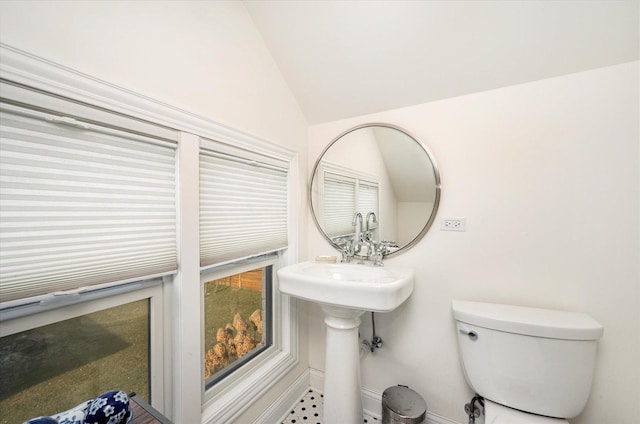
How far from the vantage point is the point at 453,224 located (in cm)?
141

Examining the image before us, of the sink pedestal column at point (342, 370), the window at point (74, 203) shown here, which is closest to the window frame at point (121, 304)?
the window at point (74, 203)

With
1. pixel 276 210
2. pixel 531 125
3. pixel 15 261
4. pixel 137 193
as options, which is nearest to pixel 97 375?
pixel 15 261

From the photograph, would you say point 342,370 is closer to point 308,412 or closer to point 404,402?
point 404,402

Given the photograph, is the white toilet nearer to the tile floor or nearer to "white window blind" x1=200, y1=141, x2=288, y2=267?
the tile floor

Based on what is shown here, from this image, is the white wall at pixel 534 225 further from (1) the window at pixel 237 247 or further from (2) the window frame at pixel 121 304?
(2) the window frame at pixel 121 304

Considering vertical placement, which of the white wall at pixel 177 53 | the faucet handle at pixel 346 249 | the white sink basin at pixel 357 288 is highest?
the white wall at pixel 177 53

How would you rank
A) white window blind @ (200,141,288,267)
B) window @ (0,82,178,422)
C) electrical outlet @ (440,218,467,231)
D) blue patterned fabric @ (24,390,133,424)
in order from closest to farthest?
blue patterned fabric @ (24,390,133,424)
window @ (0,82,178,422)
white window blind @ (200,141,288,267)
electrical outlet @ (440,218,467,231)

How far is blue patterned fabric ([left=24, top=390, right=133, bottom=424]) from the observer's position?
22.6 inches

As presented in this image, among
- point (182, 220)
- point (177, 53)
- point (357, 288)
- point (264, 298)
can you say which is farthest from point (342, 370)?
point (177, 53)

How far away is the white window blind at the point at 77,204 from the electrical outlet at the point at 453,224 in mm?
1381

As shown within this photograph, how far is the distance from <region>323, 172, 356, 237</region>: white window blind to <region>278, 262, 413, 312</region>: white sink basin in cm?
35

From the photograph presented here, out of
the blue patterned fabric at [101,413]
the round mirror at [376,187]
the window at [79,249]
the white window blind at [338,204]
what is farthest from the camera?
the white window blind at [338,204]

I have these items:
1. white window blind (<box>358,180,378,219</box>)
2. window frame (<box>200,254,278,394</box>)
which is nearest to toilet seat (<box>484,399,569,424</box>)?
white window blind (<box>358,180,378,219</box>)

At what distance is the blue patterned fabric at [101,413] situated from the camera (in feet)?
1.88
